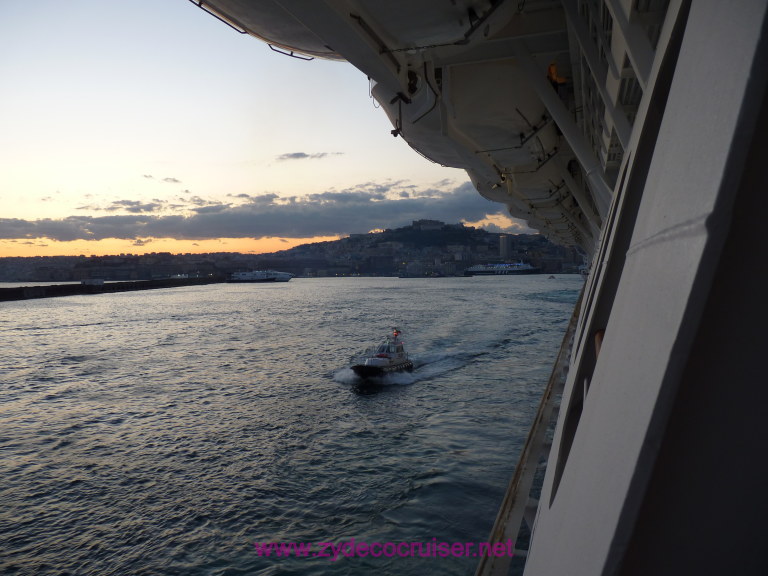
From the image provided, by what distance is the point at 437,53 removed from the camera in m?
9.77

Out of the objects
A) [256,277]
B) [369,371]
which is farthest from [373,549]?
[256,277]

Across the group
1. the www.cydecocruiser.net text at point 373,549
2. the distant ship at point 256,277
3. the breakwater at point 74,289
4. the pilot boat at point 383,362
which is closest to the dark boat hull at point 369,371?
the pilot boat at point 383,362

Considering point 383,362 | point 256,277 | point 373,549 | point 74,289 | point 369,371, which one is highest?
point 383,362

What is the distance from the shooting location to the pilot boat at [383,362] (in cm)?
2803

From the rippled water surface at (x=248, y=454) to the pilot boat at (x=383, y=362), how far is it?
0.74 metres

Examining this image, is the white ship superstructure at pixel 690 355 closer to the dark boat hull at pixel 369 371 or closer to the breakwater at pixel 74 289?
the dark boat hull at pixel 369 371

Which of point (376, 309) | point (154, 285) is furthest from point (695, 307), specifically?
point (154, 285)

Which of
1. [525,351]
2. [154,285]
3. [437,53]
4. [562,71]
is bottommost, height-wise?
[154,285]

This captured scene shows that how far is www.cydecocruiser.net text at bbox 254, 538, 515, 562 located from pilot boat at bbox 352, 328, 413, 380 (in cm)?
1599

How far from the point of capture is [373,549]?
11.7m

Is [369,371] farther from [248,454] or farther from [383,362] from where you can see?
[248,454]

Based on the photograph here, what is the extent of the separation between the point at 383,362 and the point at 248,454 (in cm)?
1206

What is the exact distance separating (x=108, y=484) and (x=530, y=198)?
1952 centimetres

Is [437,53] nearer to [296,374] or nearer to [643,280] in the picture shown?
[643,280]
